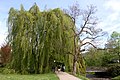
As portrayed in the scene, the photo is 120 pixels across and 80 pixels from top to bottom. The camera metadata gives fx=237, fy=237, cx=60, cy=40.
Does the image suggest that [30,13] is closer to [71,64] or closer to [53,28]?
[53,28]

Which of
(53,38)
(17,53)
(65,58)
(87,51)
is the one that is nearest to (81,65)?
(87,51)

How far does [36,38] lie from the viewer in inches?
1133

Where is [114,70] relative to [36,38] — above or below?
below

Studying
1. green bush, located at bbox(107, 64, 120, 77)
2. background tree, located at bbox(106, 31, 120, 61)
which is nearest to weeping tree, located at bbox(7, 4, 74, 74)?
green bush, located at bbox(107, 64, 120, 77)

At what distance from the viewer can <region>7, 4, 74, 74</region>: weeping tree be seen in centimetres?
2813

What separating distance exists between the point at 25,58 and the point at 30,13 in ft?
18.5

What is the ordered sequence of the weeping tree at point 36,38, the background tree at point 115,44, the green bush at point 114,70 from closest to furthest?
the weeping tree at point 36,38, the green bush at point 114,70, the background tree at point 115,44

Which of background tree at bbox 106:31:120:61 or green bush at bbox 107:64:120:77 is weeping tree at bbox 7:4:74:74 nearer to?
green bush at bbox 107:64:120:77

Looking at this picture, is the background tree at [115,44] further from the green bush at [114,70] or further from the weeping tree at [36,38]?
the weeping tree at [36,38]

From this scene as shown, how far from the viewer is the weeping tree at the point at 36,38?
28131mm

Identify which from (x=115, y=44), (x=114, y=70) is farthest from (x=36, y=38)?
(x=115, y=44)

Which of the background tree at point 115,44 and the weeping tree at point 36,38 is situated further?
the background tree at point 115,44

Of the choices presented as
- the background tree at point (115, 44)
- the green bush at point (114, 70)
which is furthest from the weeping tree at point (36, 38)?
the background tree at point (115, 44)

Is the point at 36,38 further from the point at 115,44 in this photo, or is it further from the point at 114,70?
the point at 115,44
